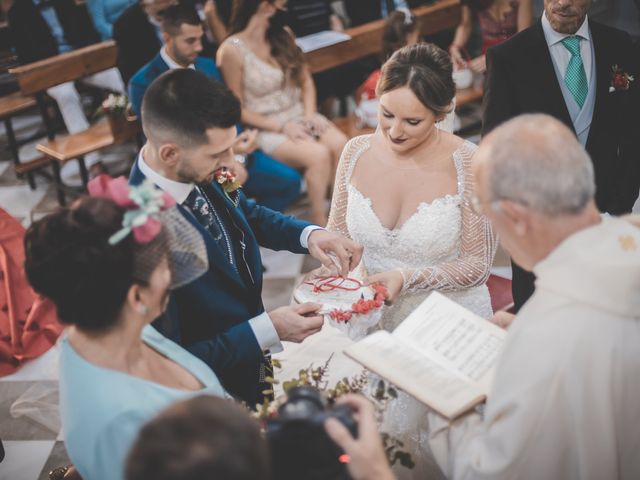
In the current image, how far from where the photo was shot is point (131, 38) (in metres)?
5.25

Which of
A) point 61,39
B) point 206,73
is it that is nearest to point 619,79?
point 206,73

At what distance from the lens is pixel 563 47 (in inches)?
124

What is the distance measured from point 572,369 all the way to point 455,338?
47 centimetres

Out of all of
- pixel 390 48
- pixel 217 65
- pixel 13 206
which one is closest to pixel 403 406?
pixel 390 48

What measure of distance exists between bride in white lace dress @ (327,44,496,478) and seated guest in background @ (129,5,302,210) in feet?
4.97

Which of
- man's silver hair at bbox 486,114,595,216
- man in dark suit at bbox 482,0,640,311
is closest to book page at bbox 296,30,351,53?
man in dark suit at bbox 482,0,640,311

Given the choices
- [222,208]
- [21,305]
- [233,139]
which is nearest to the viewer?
[233,139]

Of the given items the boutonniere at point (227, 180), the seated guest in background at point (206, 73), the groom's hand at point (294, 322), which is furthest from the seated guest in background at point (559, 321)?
the seated guest in background at point (206, 73)

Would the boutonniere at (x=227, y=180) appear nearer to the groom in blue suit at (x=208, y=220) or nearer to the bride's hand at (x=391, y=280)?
the groom in blue suit at (x=208, y=220)

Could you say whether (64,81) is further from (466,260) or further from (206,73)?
(466,260)

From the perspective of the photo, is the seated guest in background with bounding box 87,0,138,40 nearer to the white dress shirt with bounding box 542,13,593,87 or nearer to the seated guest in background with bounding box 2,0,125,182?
the seated guest in background with bounding box 2,0,125,182

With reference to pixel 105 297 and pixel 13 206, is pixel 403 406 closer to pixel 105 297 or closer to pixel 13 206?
pixel 105 297

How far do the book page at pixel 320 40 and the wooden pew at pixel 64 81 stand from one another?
1.59 meters

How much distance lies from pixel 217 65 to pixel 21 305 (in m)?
2.16
